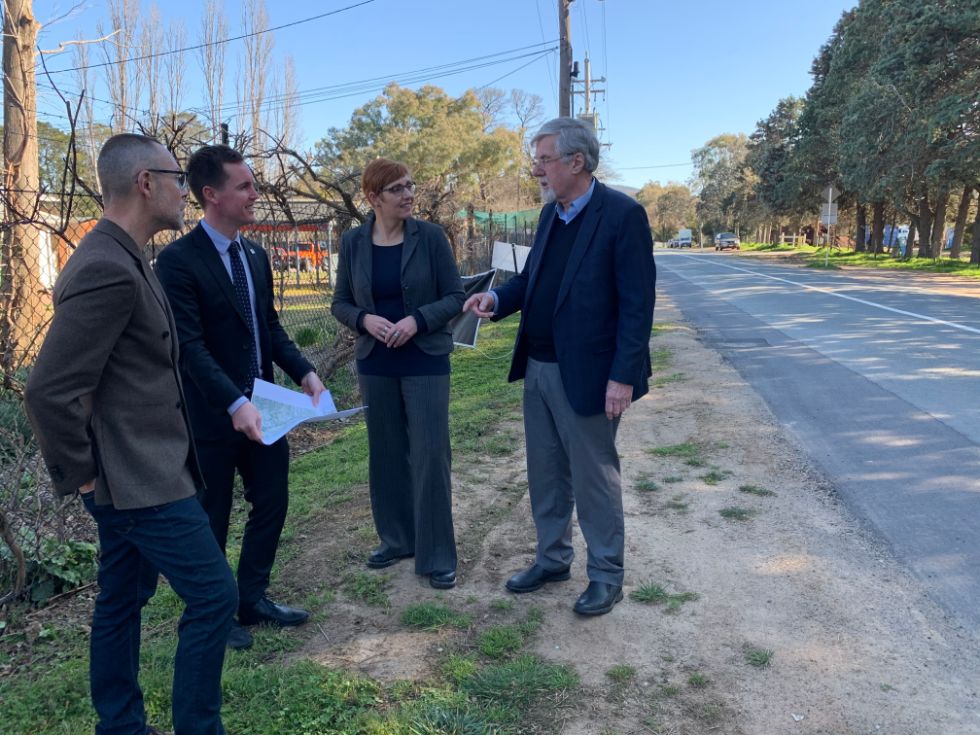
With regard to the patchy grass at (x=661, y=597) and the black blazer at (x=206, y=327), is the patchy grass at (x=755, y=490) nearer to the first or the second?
the patchy grass at (x=661, y=597)

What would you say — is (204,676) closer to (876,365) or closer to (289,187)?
(289,187)

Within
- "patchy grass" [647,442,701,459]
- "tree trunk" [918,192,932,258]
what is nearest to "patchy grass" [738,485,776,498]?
"patchy grass" [647,442,701,459]

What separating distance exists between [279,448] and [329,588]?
890 mm

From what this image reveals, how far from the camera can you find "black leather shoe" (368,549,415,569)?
3883mm

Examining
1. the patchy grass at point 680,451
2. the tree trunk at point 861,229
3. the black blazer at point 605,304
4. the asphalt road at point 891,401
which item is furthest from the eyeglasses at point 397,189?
the tree trunk at point 861,229

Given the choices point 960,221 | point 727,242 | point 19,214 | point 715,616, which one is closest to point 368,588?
point 715,616

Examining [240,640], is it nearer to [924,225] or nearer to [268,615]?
[268,615]

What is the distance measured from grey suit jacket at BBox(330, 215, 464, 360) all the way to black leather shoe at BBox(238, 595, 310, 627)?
50.4 inches

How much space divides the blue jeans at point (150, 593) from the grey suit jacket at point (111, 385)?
0.31 ft

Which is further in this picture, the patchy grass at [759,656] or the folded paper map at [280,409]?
the folded paper map at [280,409]

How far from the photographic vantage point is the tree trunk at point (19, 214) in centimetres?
462

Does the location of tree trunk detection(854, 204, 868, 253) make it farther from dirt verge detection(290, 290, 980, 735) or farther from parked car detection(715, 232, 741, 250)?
dirt verge detection(290, 290, 980, 735)

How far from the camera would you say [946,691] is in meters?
2.61

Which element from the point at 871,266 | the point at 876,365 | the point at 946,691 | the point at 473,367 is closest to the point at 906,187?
the point at 871,266
